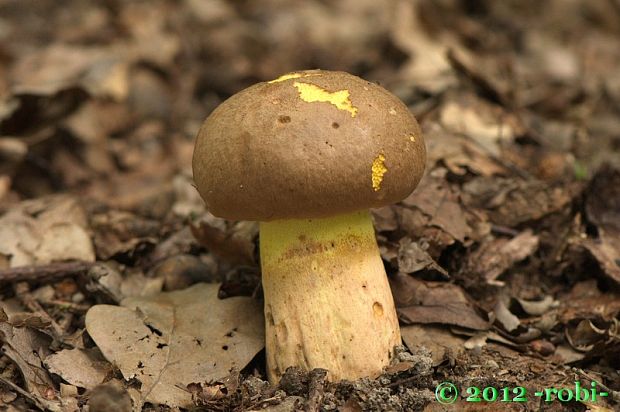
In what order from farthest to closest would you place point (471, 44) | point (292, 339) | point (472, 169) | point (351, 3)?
point (351, 3) < point (471, 44) < point (472, 169) < point (292, 339)

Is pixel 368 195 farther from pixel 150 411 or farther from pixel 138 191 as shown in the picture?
pixel 138 191

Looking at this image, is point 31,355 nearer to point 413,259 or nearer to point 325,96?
point 325,96

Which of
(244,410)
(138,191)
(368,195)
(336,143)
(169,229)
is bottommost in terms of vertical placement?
(138,191)

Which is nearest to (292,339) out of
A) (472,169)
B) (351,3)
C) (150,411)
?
(150,411)

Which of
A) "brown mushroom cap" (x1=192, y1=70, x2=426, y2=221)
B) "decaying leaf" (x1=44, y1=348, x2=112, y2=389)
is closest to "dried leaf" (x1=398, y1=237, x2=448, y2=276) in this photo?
"brown mushroom cap" (x1=192, y1=70, x2=426, y2=221)

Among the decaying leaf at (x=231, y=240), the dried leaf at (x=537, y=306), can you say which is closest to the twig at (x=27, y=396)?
Answer: the decaying leaf at (x=231, y=240)

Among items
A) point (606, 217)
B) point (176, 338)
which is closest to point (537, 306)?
point (606, 217)
